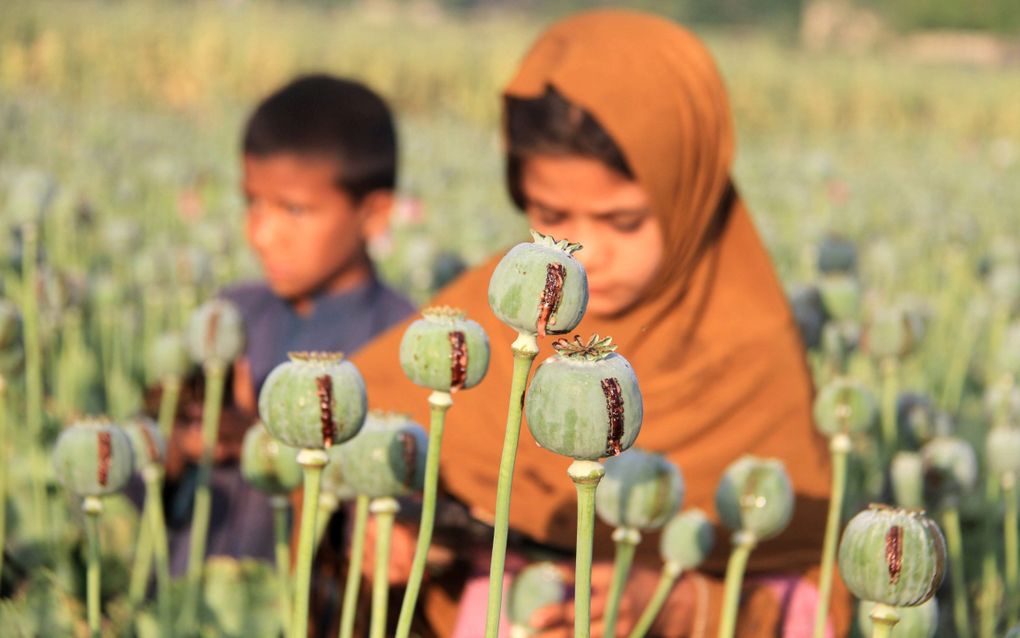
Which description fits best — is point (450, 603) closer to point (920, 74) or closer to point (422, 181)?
point (422, 181)

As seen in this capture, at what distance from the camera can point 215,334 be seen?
1107 millimetres

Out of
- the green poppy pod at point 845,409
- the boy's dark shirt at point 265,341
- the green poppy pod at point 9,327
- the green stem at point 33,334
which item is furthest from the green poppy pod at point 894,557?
the boy's dark shirt at point 265,341

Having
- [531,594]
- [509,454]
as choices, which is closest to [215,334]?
[531,594]

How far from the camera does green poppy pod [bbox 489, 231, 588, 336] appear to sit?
19.5 inches

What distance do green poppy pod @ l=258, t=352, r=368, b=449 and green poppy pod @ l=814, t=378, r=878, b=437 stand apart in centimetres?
47

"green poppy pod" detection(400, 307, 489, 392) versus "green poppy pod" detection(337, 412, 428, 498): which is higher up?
"green poppy pod" detection(400, 307, 489, 392)

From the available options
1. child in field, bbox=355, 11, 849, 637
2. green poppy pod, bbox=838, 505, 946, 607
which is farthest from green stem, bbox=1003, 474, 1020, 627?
green poppy pod, bbox=838, 505, 946, 607

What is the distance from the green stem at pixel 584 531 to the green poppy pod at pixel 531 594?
0.25 m

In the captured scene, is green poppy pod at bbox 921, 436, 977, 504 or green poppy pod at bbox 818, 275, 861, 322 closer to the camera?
green poppy pod at bbox 921, 436, 977, 504

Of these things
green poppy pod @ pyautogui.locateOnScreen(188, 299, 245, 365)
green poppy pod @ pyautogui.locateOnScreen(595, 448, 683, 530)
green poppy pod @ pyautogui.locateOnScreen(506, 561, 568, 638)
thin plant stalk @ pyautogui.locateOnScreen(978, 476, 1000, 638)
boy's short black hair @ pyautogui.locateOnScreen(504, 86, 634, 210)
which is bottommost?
thin plant stalk @ pyautogui.locateOnScreen(978, 476, 1000, 638)

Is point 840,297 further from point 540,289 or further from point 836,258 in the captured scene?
point 540,289

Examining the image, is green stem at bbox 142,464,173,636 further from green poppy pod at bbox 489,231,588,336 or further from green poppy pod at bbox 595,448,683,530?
green poppy pod at bbox 489,231,588,336

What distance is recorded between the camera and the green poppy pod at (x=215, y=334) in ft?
3.63

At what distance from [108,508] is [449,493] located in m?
0.47
